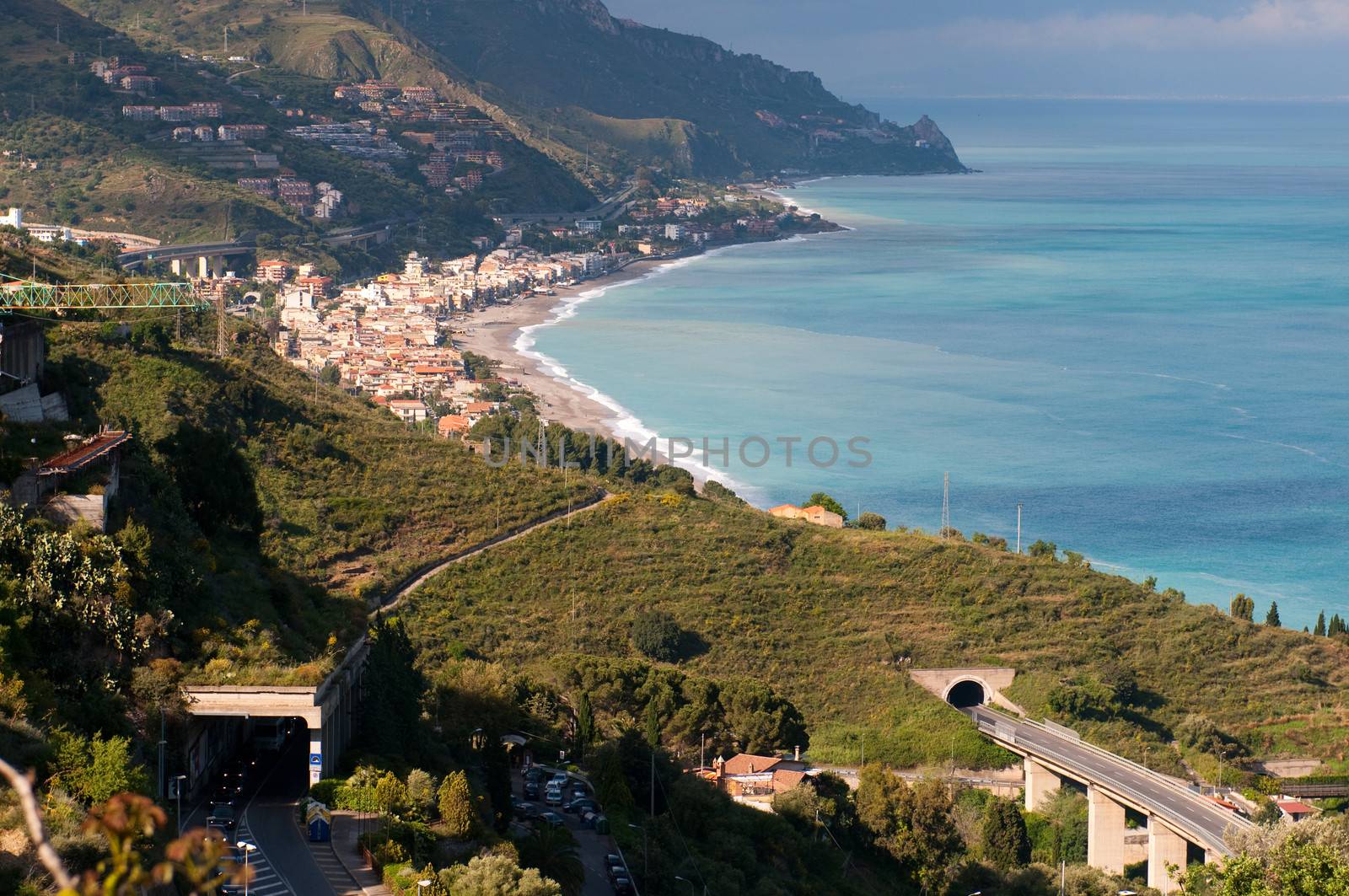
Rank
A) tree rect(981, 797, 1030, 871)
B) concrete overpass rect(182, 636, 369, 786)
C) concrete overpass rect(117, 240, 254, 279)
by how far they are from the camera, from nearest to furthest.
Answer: concrete overpass rect(182, 636, 369, 786), tree rect(981, 797, 1030, 871), concrete overpass rect(117, 240, 254, 279)

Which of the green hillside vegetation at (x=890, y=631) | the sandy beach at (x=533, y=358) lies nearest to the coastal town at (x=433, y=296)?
the sandy beach at (x=533, y=358)


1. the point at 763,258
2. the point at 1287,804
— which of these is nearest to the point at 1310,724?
the point at 1287,804

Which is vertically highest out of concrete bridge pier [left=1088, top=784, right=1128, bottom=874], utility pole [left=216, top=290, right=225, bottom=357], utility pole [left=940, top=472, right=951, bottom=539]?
utility pole [left=216, top=290, right=225, bottom=357]

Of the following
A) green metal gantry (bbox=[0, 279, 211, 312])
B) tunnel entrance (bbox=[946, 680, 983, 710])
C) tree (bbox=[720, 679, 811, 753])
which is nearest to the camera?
green metal gantry (bbox=[0, 279, 211, 312])

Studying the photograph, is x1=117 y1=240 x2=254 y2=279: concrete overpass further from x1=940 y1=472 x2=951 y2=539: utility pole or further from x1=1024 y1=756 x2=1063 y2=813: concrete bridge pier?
x1=1024 y1=756 x2=1063 y2=813: concrete bridge pier

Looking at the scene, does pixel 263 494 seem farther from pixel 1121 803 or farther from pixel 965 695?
pixel 1121 803

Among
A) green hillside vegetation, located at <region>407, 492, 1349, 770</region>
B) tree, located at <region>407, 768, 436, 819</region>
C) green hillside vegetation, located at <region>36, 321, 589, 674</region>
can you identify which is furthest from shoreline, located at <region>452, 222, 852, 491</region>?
tree, located at <region>407, 768, 436, 819</region>
